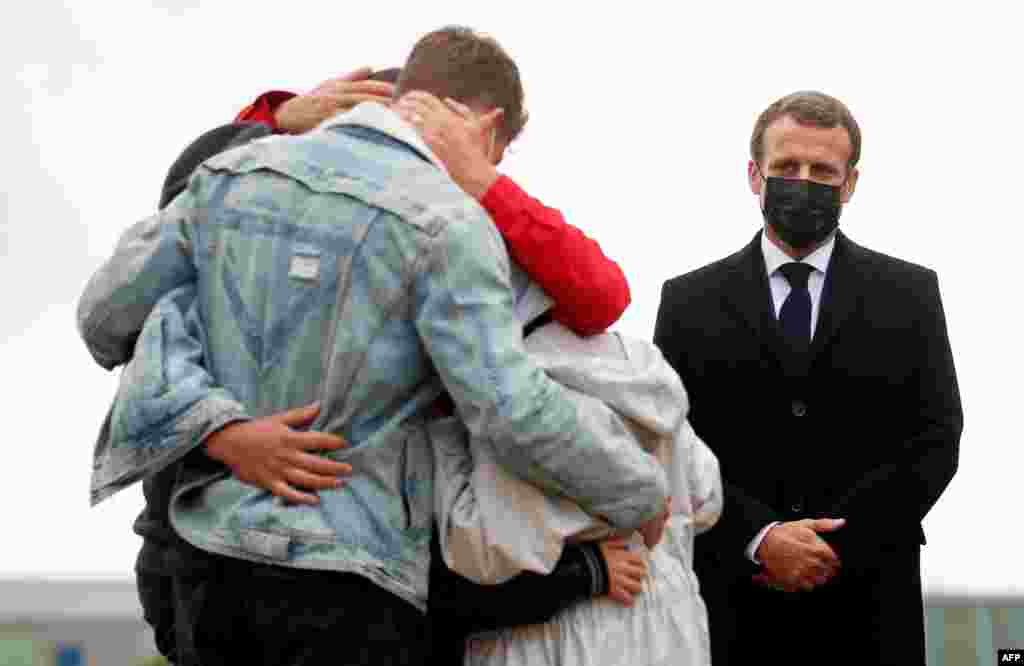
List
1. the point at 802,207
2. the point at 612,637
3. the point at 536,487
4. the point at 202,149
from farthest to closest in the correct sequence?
the point at 802,207, the point at 202,149, the point at 612,637, the point at 536,487

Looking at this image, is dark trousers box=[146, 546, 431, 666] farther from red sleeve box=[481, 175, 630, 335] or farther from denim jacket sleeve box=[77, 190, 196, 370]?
red sleeve box=[481, 175, 630, 335]

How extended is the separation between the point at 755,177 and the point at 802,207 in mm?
190

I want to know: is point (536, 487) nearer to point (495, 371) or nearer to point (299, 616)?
point (495, 371)

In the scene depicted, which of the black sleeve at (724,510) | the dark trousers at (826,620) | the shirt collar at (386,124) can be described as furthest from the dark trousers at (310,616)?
the dark trousers at (826,620)

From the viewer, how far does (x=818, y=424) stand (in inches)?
152

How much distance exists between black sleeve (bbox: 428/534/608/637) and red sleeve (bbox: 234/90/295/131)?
0.94m

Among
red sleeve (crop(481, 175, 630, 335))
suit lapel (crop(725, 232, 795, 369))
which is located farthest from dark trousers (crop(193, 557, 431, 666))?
suit lapel (crop(725, 232, 795, 369))

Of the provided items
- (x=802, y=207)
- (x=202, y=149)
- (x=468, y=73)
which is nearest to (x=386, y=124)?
(x=468, y=73)

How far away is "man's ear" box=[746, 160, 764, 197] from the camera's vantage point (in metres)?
4.02

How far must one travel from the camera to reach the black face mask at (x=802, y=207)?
390cm

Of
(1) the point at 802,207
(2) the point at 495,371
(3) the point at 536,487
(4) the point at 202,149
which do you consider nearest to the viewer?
(2) the point at 495,371

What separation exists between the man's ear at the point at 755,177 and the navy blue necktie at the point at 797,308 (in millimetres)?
202

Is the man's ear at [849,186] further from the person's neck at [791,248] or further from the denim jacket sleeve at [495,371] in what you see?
the denim jacket sleeve at [495,371]

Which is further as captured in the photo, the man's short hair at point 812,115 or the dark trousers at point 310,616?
A: the man's short hair at point 812,115
